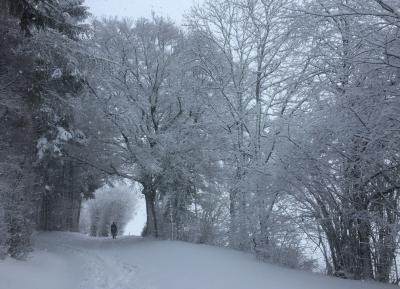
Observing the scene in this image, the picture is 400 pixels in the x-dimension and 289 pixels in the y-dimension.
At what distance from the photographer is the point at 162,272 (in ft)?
40.6

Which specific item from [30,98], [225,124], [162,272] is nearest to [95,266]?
[162,272]

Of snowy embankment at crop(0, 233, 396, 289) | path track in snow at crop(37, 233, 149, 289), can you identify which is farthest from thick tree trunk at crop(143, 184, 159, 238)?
snowy embankment at crop(0, 233, 396, 289)

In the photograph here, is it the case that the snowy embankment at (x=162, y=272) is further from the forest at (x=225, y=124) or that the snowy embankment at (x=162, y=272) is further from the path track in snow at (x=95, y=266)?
the forest at (x=225, y=124)

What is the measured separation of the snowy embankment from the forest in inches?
33.8

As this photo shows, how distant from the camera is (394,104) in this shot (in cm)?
712

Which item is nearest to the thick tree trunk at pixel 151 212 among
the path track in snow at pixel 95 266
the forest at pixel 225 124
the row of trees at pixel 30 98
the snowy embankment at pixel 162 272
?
the forest at pixel 225 124

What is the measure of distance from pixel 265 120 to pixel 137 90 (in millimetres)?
9274

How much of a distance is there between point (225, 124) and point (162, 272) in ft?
25.0

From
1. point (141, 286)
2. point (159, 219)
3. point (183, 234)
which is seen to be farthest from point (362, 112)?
point (159, 219)

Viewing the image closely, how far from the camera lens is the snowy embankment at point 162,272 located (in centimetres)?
974

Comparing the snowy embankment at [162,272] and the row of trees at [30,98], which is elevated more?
the row of trees at [30,98]

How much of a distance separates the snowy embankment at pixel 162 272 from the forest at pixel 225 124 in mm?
859

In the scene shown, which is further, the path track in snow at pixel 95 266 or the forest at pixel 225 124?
the path track in snow at pixel 95 266

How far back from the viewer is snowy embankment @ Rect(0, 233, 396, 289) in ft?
32.0
